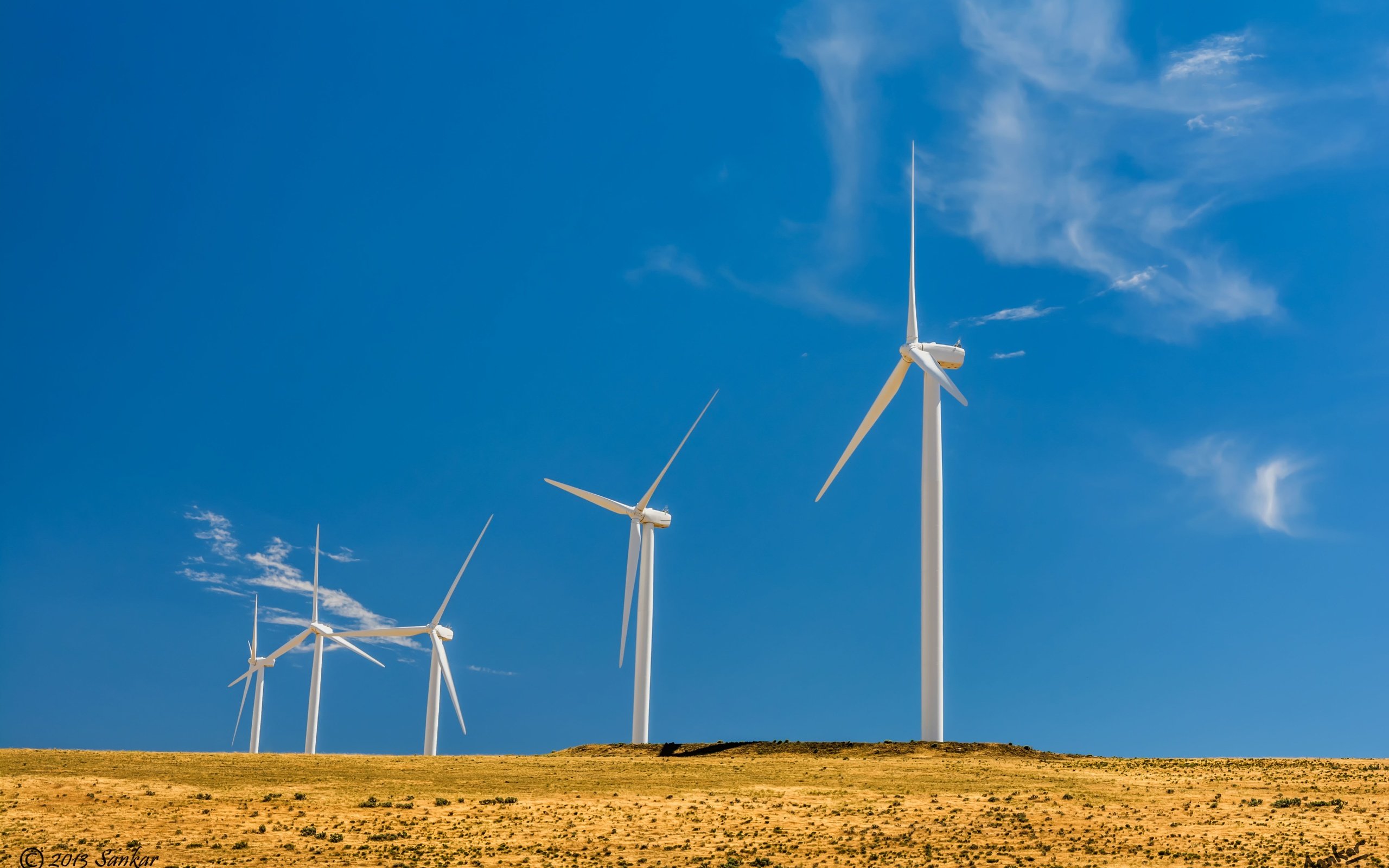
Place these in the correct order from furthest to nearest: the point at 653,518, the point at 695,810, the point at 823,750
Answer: the point at 653,518, the point at 823,750, the point at 695,810

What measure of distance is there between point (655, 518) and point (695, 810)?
1725 inches

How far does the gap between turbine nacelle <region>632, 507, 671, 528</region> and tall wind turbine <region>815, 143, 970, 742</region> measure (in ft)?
69.9

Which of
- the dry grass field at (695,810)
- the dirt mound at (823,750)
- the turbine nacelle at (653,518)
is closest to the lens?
the dry grass field at (695,810)

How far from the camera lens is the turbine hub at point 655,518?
9038cm

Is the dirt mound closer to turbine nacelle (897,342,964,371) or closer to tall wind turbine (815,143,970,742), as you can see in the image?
tall wind turbine (815,143,970,742)

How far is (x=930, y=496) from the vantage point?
219 feet

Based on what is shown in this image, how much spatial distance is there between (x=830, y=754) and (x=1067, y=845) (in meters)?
21.7

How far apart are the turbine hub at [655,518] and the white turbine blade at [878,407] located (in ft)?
69.8

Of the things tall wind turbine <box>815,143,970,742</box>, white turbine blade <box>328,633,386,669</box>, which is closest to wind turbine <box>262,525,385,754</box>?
white turbine blade <box>328,633,386,669</box>

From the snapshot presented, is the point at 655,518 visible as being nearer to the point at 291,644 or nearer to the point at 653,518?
the point at 653,518

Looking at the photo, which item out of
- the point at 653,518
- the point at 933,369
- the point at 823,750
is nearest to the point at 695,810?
the point at 823,750

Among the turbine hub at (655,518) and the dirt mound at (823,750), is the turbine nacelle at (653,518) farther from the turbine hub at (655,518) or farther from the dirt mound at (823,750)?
the dirt mound at (823,750)

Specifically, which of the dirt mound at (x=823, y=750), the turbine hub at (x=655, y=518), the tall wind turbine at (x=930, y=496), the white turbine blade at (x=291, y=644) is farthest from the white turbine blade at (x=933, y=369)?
the white turbine blade at (x=291, y=644)

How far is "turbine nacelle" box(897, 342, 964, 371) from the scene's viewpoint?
72.8 meters
